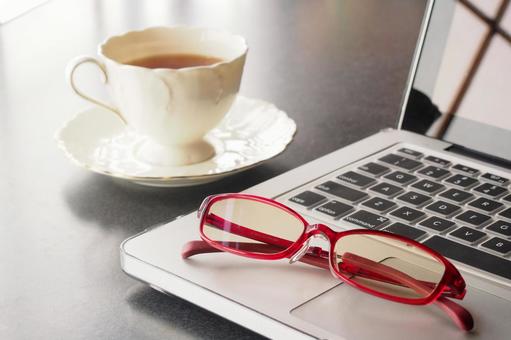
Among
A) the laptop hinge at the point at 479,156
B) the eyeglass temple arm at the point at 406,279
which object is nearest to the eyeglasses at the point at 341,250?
the eyeglass temple arm at the point at 406,279

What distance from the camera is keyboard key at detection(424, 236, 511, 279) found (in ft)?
1.79

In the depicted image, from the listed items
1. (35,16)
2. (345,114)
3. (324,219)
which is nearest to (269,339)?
(324,219)

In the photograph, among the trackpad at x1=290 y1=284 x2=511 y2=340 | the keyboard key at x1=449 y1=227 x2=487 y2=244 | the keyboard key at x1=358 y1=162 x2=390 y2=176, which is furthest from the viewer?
the keyboard key at x1=358 y1=162 x2=390 y2=176

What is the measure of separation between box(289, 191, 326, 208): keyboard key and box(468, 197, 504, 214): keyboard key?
123 mm

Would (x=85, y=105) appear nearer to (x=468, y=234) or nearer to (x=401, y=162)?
(x=401, y=162)

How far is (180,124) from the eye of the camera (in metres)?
0.73

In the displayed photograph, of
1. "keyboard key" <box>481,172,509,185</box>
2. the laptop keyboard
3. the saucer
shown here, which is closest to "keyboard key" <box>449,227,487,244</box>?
the laptop keyboard

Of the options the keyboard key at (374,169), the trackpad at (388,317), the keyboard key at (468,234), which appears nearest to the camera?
the trackpad at (388,317)

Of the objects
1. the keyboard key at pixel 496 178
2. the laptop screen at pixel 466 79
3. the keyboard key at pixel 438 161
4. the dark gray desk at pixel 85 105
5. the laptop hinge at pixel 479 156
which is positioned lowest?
the dark gray desk at pixel 85 105

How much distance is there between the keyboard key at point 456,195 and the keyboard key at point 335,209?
0.28 feet

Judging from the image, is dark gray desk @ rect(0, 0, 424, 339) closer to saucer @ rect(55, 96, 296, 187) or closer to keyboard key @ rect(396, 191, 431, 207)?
saucer @ rect(55, 96, 296, 187)

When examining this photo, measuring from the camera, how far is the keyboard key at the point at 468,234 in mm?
581

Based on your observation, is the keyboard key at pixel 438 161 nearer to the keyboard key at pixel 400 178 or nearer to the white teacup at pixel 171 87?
the keyboard key at pixel 400 178

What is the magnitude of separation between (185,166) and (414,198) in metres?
0.23
